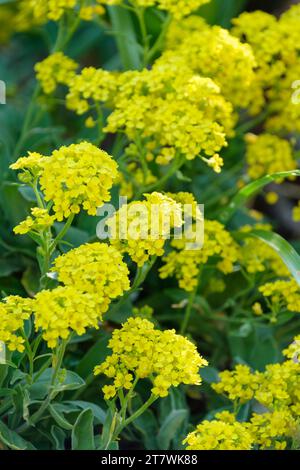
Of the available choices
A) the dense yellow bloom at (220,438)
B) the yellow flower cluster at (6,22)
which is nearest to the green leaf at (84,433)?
the dense yellow bloom at (220,438)

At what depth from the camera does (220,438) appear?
48.3 inches

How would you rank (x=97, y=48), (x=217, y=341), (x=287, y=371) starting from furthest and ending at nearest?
(x=97, y=48) < (x=217, y=341) < (x=287, y=371)

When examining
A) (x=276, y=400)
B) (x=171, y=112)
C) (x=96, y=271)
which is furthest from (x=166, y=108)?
(x=276, y=400)

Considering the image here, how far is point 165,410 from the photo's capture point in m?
1.65

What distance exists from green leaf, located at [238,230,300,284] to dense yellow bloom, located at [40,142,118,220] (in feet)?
1.20

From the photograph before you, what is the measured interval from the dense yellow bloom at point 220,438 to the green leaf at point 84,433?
7.2 inches

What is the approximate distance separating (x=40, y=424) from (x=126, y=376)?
0.30 meters

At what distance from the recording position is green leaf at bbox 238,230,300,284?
1.46 metres

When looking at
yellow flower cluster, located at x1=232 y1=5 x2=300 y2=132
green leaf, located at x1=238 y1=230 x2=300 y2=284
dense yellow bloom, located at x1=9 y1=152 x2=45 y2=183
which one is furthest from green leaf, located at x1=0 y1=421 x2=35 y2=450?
yellow flower cluster, located at x1=232 y1=5 x2=300 y2=132

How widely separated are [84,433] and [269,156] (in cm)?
79

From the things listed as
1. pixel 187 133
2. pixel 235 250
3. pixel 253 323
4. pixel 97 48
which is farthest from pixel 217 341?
pixel 97 48

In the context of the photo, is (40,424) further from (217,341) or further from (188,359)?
(217,341)

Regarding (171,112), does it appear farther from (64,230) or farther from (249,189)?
(64,230)
